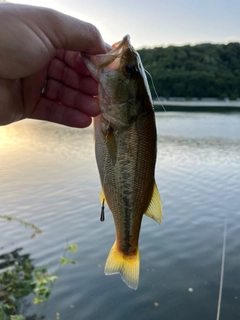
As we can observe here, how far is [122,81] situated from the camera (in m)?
2.23

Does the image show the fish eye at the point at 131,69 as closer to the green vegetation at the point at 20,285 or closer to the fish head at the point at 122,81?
the fish head at the point at 122,81

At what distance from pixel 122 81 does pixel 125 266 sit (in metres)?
1.10

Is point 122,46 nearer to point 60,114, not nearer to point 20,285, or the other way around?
point 60,114

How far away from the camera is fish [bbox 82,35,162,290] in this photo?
7.16ft

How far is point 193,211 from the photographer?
11.2 meters

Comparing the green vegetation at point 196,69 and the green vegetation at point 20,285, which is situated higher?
the green vegetation at point 196,69

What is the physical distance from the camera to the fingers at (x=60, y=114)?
8.61 feet

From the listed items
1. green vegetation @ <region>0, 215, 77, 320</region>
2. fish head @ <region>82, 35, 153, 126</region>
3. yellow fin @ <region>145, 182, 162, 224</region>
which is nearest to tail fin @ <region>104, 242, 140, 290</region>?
yellow fin @ <region>145, 182, 162, 224</region>

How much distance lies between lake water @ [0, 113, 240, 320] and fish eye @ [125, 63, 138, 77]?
5232 mm

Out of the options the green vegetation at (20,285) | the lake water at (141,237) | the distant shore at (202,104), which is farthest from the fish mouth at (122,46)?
the distant shore at (202,104)

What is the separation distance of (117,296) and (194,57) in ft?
143

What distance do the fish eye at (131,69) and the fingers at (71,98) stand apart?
0.34 metres

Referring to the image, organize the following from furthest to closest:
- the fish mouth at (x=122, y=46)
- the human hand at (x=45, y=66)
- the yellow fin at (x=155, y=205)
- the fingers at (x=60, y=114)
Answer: the fingers at (x=60, y=114), the yellow fin at (x=155, y=205), the fish mouth at (x=122, y=46), the human hand at (x=45, y=66)

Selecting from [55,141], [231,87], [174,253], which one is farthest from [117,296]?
[231,87]
